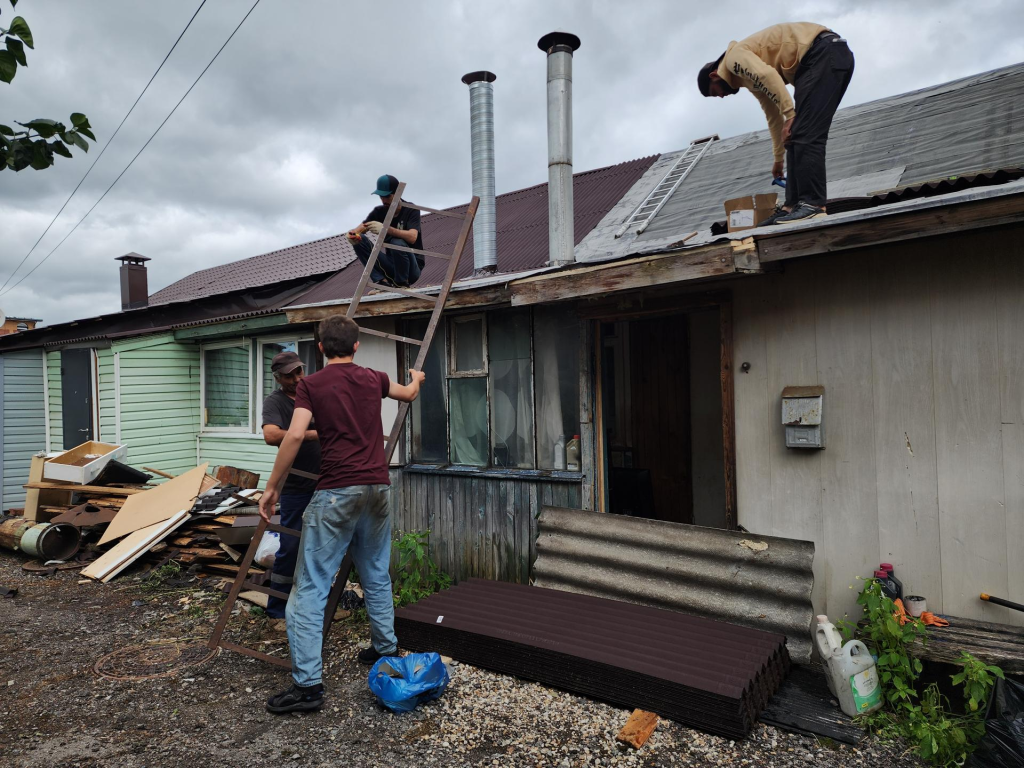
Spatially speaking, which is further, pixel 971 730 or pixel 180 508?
pixel 180 508

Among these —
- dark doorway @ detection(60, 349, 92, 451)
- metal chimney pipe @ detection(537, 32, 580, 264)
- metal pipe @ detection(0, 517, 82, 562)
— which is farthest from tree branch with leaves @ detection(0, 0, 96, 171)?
dark doorway @ detection(60, 349, 92, 451)

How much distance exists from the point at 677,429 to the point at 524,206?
408cm

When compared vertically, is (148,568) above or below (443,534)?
below

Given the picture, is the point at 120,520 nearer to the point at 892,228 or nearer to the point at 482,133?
the point at 482,133

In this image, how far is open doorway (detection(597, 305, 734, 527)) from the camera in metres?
7.22

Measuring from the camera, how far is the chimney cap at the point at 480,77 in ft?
25.1

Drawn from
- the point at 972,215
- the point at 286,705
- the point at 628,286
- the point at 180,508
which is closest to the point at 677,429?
the point at 628,286

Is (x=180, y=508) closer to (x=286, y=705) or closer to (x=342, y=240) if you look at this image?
(x=286, y=705)

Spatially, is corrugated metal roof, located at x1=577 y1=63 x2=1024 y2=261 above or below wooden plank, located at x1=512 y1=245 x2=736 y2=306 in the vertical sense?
above

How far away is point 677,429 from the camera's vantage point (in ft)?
25.0

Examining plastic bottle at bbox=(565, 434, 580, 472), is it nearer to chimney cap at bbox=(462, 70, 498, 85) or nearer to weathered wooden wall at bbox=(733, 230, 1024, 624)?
weathered wooden wall at bbox=(733, 230, 1024, 624)

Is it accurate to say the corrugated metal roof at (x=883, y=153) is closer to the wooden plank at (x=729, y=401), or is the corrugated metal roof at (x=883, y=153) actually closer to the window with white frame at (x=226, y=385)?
the wooden plank at (x=729, y=401)

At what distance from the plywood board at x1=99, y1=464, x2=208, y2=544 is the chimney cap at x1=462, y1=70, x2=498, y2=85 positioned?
221 inches

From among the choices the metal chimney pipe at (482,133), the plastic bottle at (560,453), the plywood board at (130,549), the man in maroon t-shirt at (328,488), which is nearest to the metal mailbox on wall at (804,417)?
the plastic bottle at (560,453)
